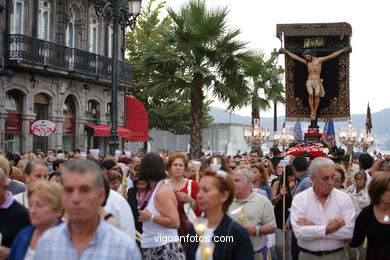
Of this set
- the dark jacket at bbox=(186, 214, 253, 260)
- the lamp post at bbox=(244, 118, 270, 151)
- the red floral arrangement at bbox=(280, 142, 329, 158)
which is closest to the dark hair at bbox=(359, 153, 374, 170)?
the dark jacket at bbox=(186, 214, 253, 260)

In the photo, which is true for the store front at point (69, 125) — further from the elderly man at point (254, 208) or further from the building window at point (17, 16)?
the elderly man at point (254, 208)

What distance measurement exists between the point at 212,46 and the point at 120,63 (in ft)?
40.9

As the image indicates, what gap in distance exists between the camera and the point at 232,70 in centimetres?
2020

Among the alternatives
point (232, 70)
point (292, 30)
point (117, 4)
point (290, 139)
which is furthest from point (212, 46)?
point (290, 139)

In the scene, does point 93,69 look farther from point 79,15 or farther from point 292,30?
point 292,30

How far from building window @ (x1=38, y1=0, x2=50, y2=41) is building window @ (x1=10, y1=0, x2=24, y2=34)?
3.89 ft

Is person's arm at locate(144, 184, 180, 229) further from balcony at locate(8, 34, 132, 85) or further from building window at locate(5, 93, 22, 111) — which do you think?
building window at locate(5, 93, 22, 111)

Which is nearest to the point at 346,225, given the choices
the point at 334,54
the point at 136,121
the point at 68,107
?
the point at 334,54

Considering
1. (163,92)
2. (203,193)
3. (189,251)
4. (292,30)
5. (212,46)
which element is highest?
(292,30)

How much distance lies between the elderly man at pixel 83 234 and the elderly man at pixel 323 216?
2.70 metres

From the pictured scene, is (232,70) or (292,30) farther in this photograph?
(292,30)

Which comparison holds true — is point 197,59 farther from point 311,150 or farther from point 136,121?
point 136,121

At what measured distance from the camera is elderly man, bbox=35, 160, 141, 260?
3457 millimetres

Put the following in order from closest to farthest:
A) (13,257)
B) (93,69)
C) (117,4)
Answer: (13,257) → (117,4) → (93,69)
